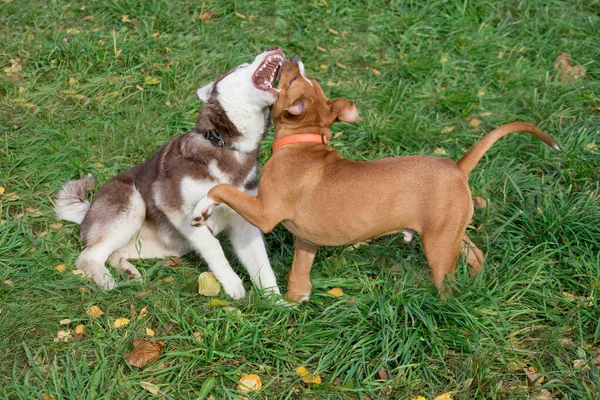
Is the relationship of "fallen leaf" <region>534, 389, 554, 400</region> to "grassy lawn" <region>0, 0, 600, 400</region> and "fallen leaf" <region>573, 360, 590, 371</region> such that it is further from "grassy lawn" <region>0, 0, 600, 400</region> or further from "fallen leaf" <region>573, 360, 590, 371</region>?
"fallen leaf" <region>573, 360, 590, 371</region>

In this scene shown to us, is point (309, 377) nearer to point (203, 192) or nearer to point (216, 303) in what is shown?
point (216, 303)

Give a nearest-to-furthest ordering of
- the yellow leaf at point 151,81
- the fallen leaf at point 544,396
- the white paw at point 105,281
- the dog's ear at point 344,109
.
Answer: the fallen leaf at point 544,396, the dog's ear at point 344,109, the white paw at point 105,281, the yellow leaf at point 151,81

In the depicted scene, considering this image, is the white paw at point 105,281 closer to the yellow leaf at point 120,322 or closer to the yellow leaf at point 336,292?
the yellow leaf at point 120,322

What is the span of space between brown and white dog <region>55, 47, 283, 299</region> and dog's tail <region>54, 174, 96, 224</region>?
13cm

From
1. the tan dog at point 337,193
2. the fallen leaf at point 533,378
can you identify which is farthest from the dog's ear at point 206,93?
the fallen leaf at point 533,378

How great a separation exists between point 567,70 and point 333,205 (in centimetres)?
426

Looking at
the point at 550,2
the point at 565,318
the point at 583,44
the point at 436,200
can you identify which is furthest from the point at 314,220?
the point at 550,2

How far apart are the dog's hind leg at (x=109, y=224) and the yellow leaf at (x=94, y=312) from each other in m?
0.39

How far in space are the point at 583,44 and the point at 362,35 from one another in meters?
2.55

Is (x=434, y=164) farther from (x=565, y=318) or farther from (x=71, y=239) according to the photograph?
(x=71, y=239)

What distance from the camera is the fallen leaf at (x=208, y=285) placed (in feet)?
14.7

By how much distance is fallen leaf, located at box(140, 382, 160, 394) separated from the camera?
365 cm

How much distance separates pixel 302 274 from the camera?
445cm

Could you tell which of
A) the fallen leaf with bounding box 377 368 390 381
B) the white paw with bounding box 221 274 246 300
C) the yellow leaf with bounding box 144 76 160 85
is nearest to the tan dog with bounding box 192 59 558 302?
the white paw with bounding box 221 274 246 300
